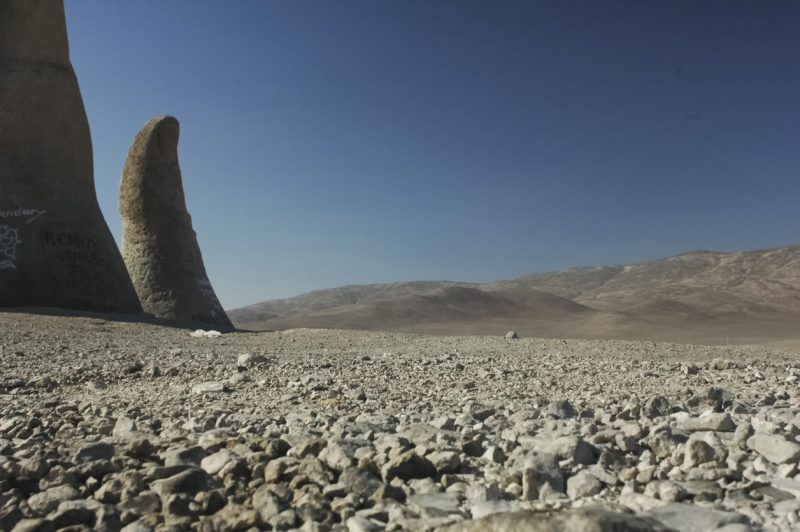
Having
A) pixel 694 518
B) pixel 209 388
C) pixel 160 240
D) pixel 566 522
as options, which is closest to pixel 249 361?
pixel 209 388

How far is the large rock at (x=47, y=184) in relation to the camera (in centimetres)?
1262

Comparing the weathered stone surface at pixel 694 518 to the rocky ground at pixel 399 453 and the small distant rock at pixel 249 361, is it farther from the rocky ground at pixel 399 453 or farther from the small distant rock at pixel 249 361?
the small distant rock at pixel 249 361

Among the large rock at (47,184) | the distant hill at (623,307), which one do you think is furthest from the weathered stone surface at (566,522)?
the distant hill at (623,307)

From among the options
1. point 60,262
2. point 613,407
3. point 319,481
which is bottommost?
point 319,481

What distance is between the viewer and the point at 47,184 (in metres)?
13.5

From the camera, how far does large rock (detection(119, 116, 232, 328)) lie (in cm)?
1588

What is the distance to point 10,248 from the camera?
12.4 m

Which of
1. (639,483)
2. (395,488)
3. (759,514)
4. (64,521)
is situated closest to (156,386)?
(64,521)

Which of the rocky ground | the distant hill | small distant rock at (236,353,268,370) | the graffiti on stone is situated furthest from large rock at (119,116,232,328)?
the distant hill

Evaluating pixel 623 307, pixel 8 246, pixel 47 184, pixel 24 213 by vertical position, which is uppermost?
pixel 623 307

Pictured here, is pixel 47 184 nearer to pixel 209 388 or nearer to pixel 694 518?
pixel 209 388

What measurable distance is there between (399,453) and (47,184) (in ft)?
Answer: 45.2

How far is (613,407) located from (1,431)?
358cm

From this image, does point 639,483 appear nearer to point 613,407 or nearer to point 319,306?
point 613,407
